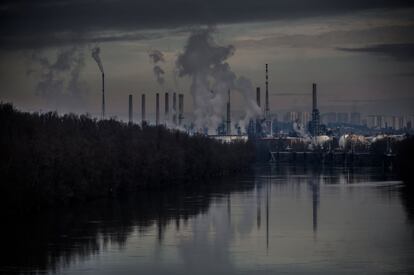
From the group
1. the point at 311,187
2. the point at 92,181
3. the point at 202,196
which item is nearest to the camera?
the point at 92,181

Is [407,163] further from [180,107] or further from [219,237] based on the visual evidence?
[219,237]

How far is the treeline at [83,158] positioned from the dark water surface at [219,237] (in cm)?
188

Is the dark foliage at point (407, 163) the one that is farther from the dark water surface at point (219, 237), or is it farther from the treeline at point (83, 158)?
the dark water surface at point (219, 237)

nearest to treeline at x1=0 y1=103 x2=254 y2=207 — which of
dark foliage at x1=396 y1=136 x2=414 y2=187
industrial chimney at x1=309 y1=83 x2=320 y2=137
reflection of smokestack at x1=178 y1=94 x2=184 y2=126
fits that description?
dark foliage at x1=396 y1=136 x2=414 y2=187

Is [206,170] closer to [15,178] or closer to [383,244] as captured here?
[15,178]

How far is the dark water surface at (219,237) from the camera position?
28188 millimetres

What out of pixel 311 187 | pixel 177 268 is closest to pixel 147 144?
pixel 311 187

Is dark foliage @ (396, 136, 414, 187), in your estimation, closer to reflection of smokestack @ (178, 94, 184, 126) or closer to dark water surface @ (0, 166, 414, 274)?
dark water surface @ (0, 166, 414, 274)

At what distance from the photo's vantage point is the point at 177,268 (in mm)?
27516

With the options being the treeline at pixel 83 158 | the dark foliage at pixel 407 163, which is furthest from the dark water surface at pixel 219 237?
the dark foliage at pixel 407 163

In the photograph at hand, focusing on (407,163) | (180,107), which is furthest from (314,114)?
(407,163)

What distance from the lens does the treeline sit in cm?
4669

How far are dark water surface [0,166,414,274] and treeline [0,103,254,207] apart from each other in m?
1.88

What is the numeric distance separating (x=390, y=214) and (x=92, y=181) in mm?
18798
